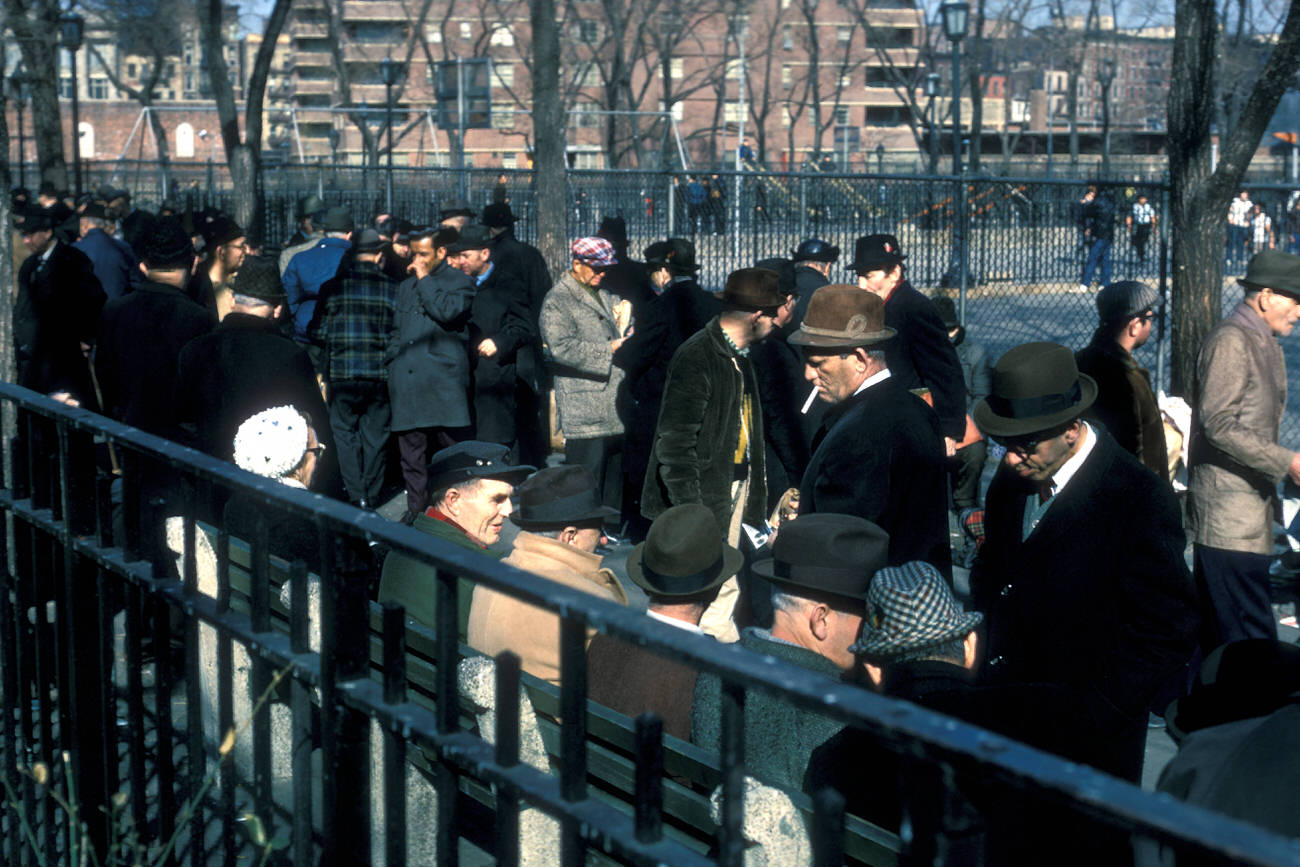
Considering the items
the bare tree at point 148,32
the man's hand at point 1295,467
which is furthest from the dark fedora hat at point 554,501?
the bare tree at point 148,32

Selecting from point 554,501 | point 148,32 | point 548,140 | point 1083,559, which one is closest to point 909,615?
point 1083,559

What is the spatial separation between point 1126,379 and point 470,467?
2454 millimetres

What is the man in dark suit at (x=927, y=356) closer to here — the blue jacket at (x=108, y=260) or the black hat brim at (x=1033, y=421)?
the black hat brim at (x=1033, y=421)

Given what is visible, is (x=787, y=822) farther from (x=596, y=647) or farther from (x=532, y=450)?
(x=532, y=450)

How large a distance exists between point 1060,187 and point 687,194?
12.7 feet

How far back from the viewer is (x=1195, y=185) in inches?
343

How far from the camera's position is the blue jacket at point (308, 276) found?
10852 mm

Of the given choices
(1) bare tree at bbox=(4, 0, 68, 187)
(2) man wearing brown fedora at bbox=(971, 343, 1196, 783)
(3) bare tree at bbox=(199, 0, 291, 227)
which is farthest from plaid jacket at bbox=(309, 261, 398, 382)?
(1) bare tree at bbox=(4, 0, 68, 187)

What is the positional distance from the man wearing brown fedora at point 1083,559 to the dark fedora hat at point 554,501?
59.0 inches

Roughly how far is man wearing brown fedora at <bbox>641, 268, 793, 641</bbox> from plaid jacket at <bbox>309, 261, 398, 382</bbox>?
2.84 m

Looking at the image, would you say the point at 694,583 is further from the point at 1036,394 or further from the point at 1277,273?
the point at 1277,273

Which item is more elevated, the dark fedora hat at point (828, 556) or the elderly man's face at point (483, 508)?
the dark fedora hat at point (828, 556)

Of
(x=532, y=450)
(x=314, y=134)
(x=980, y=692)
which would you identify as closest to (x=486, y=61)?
(x=532, y=450)

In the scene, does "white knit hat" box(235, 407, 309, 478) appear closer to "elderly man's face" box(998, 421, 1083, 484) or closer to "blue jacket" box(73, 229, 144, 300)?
"elderly man's face" box(998, 421, 1083, 484)
